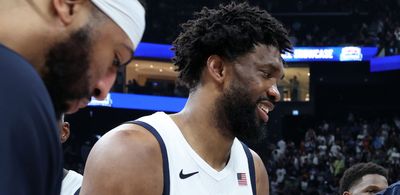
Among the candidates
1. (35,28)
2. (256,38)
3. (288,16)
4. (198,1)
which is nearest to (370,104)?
(288,16)

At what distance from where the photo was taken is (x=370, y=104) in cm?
2448

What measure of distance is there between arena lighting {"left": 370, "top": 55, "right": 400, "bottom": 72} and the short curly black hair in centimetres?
2054

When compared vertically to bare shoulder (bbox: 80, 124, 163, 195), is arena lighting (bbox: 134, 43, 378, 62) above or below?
below

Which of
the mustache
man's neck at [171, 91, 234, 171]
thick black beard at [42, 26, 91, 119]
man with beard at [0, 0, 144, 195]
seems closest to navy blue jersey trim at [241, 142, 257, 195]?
man's neck at [171, 91, 234, 171]

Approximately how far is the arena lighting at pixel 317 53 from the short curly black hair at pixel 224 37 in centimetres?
2036

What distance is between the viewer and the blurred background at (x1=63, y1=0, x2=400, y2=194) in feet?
71.9

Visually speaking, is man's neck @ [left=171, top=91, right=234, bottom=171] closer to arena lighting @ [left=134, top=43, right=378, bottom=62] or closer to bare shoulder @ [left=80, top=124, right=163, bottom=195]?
bare shoulder @ [left=80, top=124, right=163, bottom=195]

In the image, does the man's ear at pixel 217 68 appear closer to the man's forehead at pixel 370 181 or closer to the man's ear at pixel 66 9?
the man's ear at pixel 66 9

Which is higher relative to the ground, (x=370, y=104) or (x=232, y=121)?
(x=232, y=121)

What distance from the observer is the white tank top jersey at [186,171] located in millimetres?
2148

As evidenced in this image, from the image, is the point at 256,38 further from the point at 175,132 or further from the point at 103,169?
the point at 103,169

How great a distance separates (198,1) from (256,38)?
23.3 meters

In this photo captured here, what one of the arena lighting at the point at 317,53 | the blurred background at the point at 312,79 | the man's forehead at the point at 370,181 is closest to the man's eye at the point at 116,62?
the man's forehead at the point at 370,181

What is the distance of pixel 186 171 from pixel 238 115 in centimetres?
30
